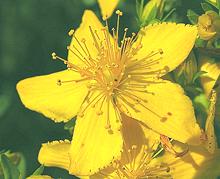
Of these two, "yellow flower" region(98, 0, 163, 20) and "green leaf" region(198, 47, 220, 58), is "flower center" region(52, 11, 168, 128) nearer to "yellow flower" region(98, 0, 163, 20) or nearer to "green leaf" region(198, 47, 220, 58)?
"yellow flower" region(98, 0, 163, 20)

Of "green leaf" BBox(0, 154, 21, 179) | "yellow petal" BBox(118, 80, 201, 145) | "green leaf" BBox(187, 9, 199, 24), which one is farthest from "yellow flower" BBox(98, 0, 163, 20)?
"green leaf" BBox(0, 154, 21, 179)

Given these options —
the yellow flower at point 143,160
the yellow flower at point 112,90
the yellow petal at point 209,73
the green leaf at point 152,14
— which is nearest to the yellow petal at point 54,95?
the yellow flower at point 112,90

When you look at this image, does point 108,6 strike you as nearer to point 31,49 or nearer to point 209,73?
point 209,73

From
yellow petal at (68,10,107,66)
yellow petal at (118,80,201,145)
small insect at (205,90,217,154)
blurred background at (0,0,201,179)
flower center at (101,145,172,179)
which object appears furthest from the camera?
blurred background at (0,0,201,179)

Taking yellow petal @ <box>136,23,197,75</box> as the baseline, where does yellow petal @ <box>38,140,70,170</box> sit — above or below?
below

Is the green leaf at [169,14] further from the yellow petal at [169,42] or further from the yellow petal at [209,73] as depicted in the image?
the yellow petal at [209,73]

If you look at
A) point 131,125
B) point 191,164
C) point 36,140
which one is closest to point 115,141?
point 131,125
